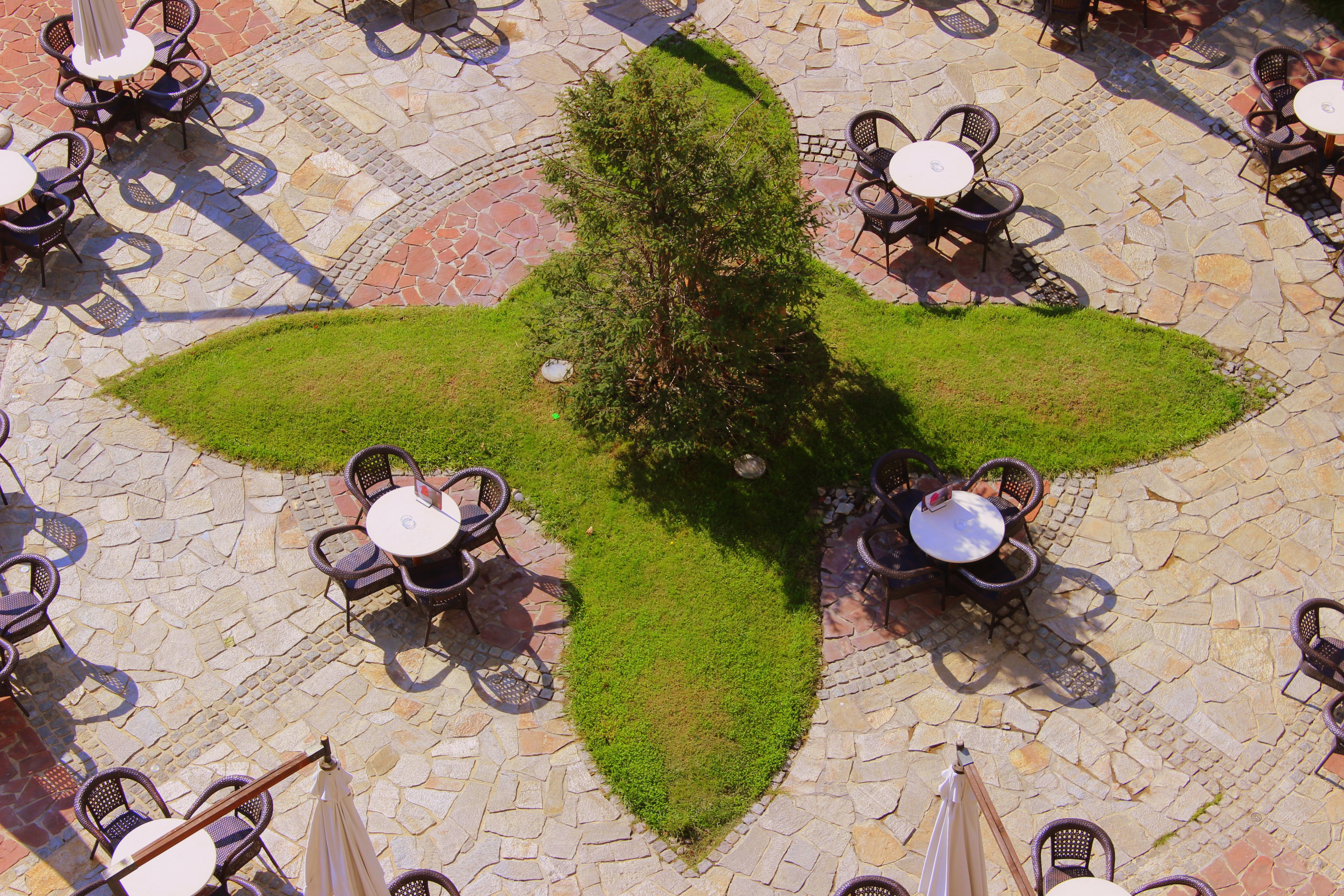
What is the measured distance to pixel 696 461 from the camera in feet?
42.8

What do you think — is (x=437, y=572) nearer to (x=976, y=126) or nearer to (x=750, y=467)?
(x=750, y=467)

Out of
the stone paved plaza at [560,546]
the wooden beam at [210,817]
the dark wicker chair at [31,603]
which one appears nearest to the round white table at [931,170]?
the stone paved plaza at [560,546]

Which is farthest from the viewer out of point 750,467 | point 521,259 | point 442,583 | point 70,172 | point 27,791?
point 521,259

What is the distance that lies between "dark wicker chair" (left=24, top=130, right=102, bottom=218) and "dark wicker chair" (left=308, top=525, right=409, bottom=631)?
6161 mm

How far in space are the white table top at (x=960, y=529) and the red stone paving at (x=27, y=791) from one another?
26.4ft

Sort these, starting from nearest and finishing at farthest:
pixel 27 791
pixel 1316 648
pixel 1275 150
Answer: pixel 27 791 < pixel 1316 648 < pixel 1275 150

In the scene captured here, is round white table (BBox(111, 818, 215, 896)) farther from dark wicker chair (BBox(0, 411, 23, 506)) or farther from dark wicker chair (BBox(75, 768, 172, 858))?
dark wicker chair (BBox(0, 411, 23, 506))

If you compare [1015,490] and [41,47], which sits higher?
[41,47]

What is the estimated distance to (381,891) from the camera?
349 inches

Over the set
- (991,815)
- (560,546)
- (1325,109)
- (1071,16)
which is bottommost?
(560,546)

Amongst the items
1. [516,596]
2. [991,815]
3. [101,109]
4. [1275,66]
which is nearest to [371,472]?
[516,596]

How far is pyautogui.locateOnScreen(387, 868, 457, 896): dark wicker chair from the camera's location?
371 inches

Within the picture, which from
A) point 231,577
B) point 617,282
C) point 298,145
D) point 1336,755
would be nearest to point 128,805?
point 231,577

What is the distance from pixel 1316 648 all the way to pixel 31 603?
11987 mm
